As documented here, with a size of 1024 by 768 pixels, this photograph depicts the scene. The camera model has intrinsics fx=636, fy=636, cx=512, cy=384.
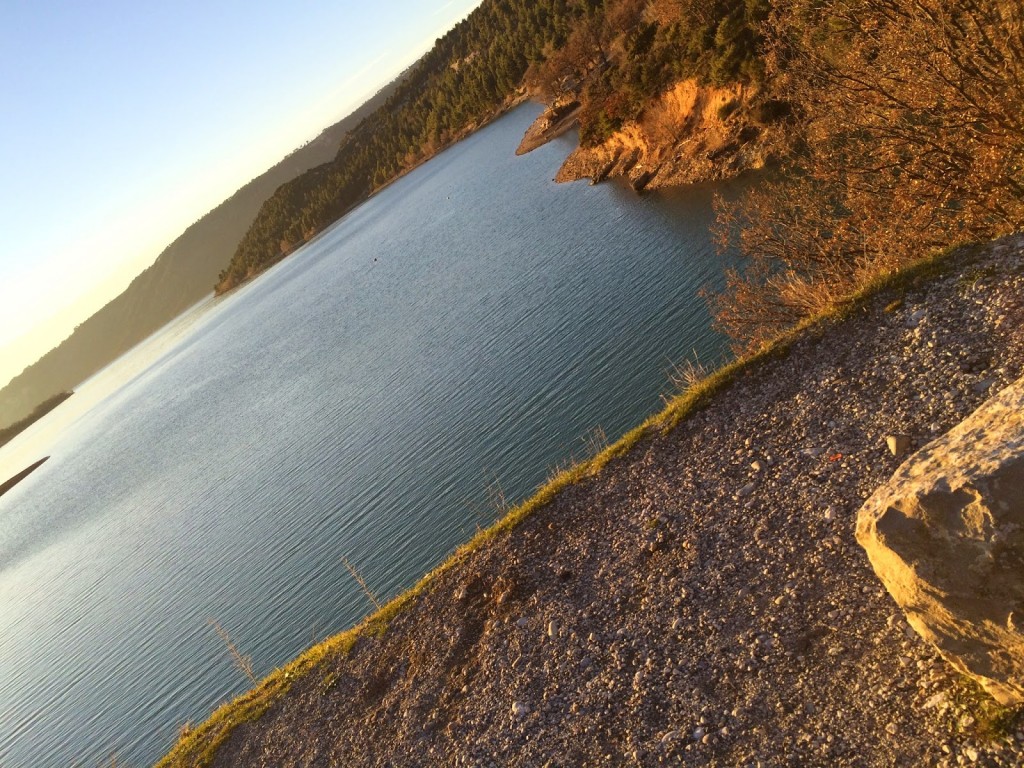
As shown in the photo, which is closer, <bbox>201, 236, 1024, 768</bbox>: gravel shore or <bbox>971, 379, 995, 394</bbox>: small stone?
<bbox>201, 236, 1024, 768</bbox>: gravel shore

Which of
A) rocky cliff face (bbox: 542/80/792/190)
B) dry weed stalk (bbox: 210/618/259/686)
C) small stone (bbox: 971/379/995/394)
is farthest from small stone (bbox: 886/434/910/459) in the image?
rocky cliff face (bbox: 542/80/792/190)

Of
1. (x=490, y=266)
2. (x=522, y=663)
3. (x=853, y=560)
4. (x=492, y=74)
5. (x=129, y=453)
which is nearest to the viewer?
(x=853, y=560)

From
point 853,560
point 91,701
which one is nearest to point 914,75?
point 853,560

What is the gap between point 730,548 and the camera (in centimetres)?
1301

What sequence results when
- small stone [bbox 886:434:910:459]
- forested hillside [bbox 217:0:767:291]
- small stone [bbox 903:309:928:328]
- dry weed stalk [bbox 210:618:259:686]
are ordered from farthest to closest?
forested hillside [bbox 217:0:767:291], dry weed stalk [bbox 210:618:259:686], small stone [bbox 903:309:928:328], small stone [bbox 886:434:910:459]

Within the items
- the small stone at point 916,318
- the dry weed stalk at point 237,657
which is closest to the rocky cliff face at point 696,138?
the small stone at point 916,318

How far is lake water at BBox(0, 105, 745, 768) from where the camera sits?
25.9 m

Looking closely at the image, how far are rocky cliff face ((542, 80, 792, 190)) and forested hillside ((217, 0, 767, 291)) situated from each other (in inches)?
50.9

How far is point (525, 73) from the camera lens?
126 m

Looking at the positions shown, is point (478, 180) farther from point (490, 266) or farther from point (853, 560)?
point (853, 560)

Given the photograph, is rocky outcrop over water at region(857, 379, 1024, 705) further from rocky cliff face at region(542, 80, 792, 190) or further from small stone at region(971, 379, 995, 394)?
rocky cliff face at region(542, 80, 792, 190)

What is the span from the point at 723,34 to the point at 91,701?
5350cm

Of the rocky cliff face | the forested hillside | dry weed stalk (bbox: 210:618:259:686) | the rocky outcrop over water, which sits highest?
the forested hillside

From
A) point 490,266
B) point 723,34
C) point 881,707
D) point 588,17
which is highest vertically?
point 588,17
